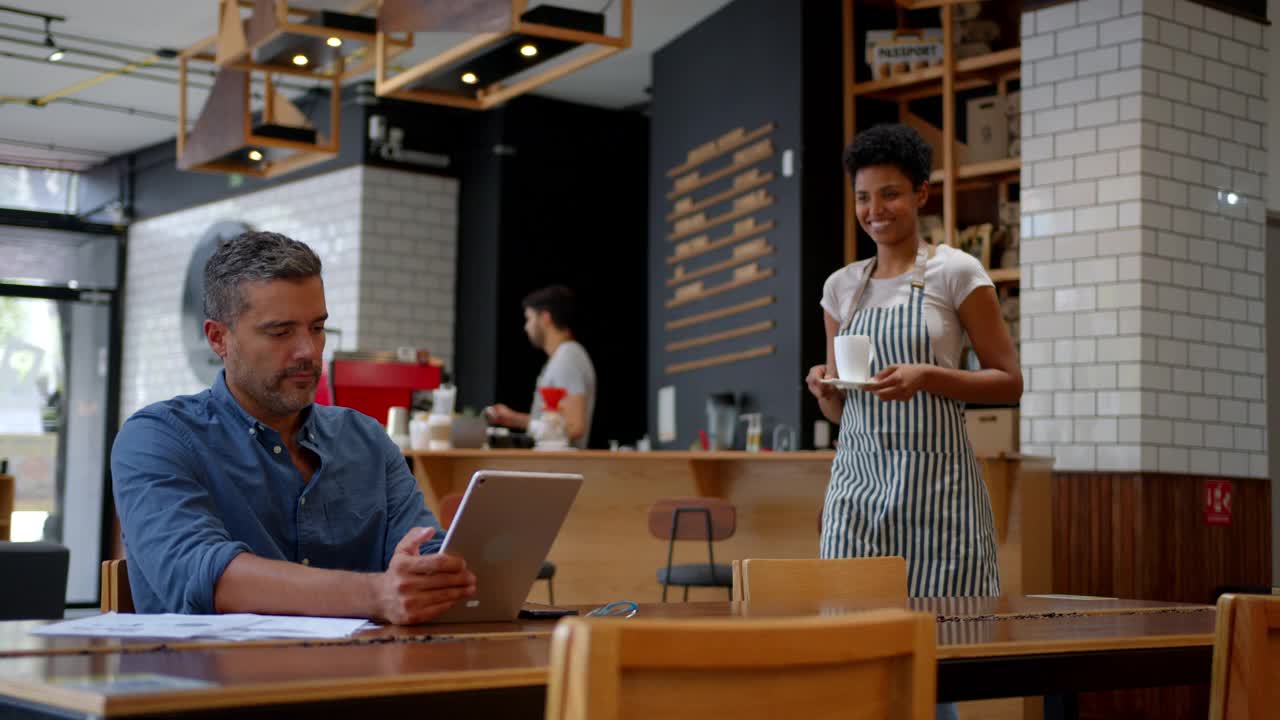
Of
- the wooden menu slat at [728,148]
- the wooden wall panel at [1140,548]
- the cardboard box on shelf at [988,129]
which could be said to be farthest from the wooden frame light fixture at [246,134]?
Answer: the wooden wall panel at [1140,548]

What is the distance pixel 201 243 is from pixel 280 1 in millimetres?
5855

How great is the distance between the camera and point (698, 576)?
535 centimetres

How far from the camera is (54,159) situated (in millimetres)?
11641

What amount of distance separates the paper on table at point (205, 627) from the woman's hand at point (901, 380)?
147 centimetres

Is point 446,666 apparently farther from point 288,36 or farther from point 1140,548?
point 1140,548

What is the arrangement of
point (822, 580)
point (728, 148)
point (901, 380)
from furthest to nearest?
1. point (728, 148)
2. point (901, 380)
3. point (822, 580)

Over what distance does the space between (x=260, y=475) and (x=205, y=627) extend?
0.52 metres

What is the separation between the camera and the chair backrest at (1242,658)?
1.74 meters

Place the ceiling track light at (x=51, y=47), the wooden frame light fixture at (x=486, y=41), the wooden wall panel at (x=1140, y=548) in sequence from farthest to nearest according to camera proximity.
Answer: the ceiling track light at (x=51, y=47), the wooden wall panel at (x=1140, y=548), the wooden frame light fixture at (x=486, y=41)

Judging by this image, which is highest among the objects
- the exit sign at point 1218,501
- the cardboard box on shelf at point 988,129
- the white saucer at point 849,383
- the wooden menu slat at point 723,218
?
the cardboard box on shelf at point 988,129

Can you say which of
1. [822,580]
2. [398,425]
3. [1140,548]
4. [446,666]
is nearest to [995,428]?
[1140,548]

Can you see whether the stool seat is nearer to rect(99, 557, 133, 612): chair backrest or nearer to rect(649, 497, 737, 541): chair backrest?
rect(649, 497, 737, 541): chair backrest

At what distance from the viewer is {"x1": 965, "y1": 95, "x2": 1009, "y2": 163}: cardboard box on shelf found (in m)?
6.78

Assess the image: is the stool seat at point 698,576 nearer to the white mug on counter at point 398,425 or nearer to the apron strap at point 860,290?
the white mug on counter at point 398,425
